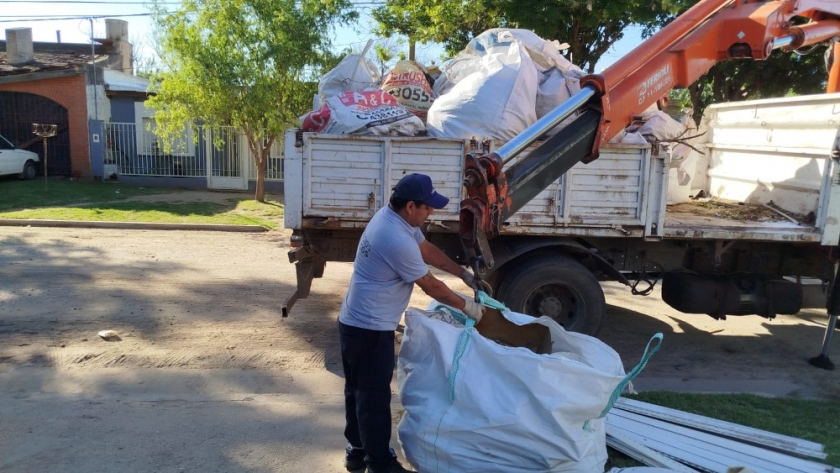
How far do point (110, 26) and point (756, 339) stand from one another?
981 inches

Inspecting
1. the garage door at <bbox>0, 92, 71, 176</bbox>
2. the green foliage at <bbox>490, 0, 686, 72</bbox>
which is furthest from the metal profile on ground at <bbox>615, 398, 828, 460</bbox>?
the garage door at <bbox>0, 92, 71, 176</bbox>

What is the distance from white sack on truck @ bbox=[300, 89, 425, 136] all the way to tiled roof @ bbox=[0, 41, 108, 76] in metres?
17.1

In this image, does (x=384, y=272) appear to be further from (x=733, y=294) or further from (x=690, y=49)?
(x=733, y=294)

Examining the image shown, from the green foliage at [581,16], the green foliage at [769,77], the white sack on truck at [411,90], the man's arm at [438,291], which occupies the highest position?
the green foliage at [581,16]

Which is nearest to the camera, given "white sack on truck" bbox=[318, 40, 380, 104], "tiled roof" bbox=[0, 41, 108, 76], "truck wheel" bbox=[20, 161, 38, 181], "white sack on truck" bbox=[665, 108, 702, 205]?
"white sack on truck" bbox=[665, 108, 702, 205]

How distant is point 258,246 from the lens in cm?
1014

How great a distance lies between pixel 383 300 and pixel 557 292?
2656mm

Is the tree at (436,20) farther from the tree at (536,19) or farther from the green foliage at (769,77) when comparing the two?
the green foliage at (769,77)

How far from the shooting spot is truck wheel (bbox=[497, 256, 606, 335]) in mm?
5355

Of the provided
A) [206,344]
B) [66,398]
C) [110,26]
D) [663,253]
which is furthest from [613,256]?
[110,26]

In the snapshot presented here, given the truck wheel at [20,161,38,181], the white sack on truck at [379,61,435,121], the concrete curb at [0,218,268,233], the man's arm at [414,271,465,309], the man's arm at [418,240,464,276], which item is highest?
the white sack on truck at [379,61,435,121]

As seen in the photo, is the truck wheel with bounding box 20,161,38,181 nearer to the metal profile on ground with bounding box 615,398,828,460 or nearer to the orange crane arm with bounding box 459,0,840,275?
the orange crane arm with bounding box 459,0,840,275

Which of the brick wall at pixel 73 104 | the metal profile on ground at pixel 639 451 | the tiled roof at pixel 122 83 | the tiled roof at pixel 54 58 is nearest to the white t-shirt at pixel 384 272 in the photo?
the metal profile on ground at pixel 639 451

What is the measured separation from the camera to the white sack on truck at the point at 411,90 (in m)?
6.21
